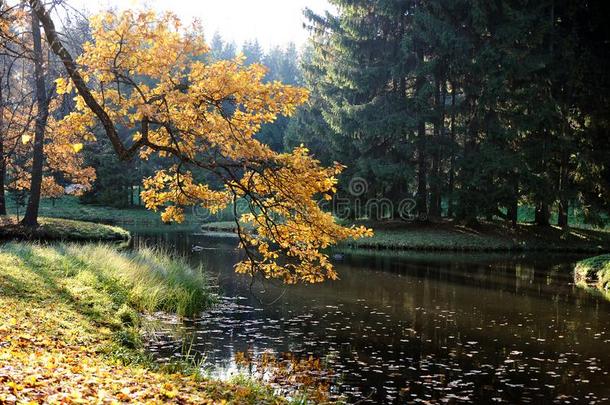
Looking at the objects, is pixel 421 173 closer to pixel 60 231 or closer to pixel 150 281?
pixel 60 231

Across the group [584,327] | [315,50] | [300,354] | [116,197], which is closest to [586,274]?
[584,327]

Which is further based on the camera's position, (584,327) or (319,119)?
(319,119)

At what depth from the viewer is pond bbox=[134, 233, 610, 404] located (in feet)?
26.2

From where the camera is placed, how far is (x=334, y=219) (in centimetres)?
1706

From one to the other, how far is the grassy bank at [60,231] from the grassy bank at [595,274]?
1809cm

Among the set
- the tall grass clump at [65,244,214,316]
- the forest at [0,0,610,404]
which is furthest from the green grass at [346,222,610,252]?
the tall grass clump at [65,244,214,316]

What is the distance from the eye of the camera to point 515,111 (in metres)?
27.3

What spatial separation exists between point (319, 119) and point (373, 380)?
3080 cm

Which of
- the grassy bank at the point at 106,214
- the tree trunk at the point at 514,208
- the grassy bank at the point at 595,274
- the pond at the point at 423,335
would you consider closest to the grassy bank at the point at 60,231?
the pond at the point at 423,335

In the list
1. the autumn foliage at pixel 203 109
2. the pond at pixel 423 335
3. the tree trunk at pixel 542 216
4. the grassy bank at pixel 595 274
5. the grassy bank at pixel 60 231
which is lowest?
the pond at pixel 423 335

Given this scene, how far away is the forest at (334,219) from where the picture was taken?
300 inches

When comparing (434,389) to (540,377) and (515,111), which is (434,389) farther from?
(515,111)

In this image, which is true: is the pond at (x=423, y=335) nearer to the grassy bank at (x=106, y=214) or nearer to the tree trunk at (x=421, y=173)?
the tree trunk at (x=421, y=173)

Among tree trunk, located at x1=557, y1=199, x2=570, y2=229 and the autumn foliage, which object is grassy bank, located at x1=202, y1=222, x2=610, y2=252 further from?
the autumn foliage
